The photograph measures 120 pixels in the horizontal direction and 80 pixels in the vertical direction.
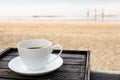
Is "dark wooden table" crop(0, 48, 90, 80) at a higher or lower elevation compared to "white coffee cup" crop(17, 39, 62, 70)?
lower

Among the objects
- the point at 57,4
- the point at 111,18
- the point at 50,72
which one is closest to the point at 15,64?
the point at 50,72

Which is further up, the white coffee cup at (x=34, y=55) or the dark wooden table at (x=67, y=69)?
the white coffee cup at (x=34, y=55)

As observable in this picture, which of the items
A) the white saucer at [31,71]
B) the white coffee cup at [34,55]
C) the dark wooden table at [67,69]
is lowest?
the dark wooden table at [67,69]

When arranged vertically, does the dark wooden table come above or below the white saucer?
below

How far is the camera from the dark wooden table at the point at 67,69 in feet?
2.89

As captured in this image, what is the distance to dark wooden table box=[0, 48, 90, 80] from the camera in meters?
0.88

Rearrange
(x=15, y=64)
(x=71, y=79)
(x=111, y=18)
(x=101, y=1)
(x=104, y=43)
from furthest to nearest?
(x=101, y=1), (x=111, y=18), (x=104, y=43), (x=15, y=64), (x=71, y=79)

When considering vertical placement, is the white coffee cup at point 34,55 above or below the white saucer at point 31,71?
above

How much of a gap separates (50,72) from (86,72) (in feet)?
0.45

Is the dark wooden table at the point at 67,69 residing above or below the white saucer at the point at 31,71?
below

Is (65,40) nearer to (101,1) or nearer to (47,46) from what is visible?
(47,46)

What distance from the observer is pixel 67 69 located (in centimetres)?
95

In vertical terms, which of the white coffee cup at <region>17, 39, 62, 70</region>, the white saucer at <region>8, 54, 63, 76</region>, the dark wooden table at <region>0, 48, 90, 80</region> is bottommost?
the dark wooden table at <region>0, 48, 90, 80</region>

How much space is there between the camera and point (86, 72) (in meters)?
0.90
